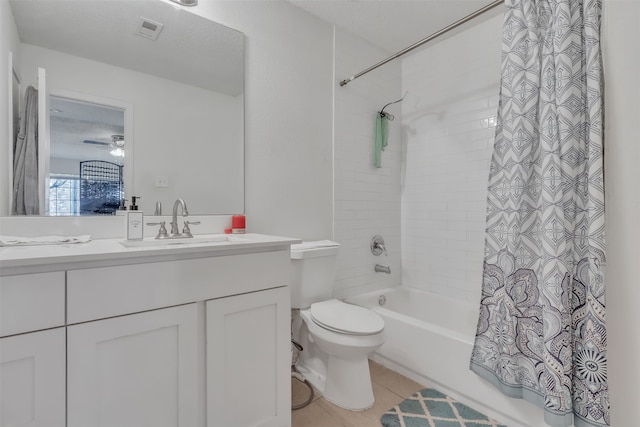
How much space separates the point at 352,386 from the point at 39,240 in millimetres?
1579

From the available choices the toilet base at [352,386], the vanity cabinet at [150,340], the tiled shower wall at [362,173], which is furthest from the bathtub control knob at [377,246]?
the vanity cabinet at [150,340]

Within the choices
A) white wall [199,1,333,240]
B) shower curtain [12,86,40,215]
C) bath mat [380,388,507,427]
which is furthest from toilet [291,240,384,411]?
shower curtain [12,86,40,215]

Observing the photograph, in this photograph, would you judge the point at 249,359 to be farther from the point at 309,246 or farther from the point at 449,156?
the point at 449,156

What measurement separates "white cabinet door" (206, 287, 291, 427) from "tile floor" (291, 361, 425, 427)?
0.87 ft

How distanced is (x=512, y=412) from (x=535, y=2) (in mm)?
1926

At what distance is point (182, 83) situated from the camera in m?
1.77

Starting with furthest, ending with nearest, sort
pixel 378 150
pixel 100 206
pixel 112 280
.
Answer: pixel 378 150 < pixel 100 206 < pixel 112 280

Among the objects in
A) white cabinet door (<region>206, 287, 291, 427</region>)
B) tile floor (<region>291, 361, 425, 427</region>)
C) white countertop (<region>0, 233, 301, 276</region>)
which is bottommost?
tile floor (<region>291, 361, 425, 427</region>)

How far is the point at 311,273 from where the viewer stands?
1.91 metres

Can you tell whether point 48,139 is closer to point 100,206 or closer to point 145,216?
point 100,206

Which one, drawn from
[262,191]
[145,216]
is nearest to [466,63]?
[262,191]

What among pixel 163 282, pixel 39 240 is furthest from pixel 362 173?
pixel 39 240

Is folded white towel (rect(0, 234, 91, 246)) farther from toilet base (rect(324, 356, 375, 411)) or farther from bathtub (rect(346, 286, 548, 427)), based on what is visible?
bathtub (rect(346, 286, 548, 427))

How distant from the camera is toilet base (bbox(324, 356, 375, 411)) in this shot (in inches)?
65.9
